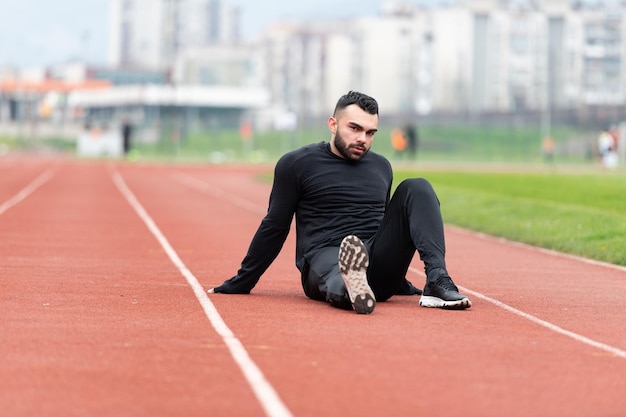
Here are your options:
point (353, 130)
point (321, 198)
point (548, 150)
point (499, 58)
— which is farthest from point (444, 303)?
point (499, 58)

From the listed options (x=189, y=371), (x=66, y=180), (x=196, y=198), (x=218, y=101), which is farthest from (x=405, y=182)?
(x=218, y=101)

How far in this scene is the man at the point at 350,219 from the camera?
10.6m

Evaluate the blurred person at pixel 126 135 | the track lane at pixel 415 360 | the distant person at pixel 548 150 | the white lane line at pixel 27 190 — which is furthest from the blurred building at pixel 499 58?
the track lane at pixel 415 360

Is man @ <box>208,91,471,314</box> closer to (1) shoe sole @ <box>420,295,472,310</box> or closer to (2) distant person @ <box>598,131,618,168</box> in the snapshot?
(1) shoe sole @ <box>420,295,472,310</box>

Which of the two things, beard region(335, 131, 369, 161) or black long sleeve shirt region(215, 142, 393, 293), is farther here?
black long sleeve shirt region(215, 142, 393, 293)

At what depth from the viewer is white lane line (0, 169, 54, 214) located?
1060 inches

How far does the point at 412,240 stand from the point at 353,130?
0.92 m

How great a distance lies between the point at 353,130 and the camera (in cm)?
1087

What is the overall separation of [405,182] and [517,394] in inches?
144

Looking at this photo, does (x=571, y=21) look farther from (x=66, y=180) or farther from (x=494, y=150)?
(x=66, y=180)

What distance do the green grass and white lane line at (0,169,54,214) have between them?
7773 millimetres

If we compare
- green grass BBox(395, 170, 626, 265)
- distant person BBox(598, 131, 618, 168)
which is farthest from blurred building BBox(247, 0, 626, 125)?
green grass BBox(395, 170, 626, 265)

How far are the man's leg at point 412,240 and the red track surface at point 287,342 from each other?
0.25 m

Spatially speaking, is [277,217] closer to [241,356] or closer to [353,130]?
[353,130]
